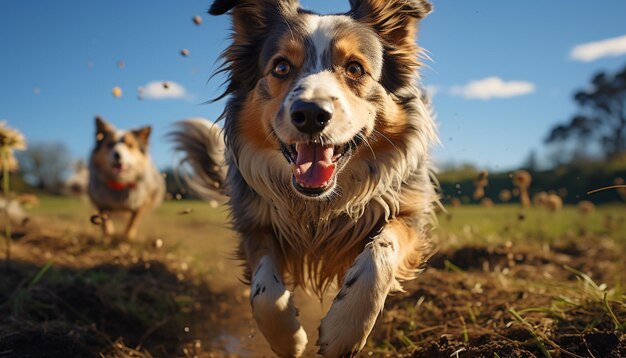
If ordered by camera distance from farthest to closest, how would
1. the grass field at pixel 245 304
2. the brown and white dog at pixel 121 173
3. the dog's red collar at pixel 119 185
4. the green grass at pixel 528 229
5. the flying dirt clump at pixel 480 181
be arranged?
the dog's red collar at pixel 119 185 → the brown and white dog at pixel 121 173 → the green grass at pixel 528 229 → the flying dirt clump at pixel 480 181 → the grass field at pixel 245 304

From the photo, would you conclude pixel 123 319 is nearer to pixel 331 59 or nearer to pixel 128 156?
pixel 331 59

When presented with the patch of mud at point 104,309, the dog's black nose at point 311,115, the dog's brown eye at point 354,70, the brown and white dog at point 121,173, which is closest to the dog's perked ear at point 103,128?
the brown and white dog at point 121,173

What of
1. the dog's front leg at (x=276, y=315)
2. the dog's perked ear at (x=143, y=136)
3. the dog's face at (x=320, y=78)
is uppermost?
the dog's face at (x=320, y=78)

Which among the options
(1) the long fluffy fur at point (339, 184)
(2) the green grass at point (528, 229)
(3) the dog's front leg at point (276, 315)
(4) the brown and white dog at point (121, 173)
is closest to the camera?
(3) the dog's front leg at point (276, 315)

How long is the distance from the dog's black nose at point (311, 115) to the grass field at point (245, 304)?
1469 mm

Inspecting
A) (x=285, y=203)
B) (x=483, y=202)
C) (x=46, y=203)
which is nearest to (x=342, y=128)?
(x=285, y=203)

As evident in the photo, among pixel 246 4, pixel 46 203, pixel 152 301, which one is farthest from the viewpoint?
pixel 46 203

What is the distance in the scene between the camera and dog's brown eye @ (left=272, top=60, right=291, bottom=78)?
11.0 feet

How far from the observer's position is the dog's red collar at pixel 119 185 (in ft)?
30.8

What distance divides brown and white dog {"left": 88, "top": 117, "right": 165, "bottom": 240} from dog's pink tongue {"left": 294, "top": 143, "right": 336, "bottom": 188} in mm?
6671

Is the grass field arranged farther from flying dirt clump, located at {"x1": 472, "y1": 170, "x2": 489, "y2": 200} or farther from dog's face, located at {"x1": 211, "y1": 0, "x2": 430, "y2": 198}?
dog's face, located at {"x1": 211, "y1": 0, "x2": 430, "y2": 198}

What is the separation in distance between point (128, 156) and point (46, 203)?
13.7 m

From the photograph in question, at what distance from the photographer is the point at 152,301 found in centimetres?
501

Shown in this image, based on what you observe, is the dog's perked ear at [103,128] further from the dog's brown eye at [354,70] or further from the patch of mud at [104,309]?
the dog's brown eye at [354,70]
